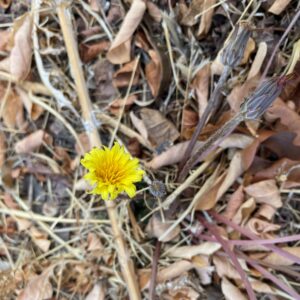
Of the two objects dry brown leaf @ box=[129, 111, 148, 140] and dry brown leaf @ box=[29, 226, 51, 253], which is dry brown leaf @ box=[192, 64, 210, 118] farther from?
dry brown leaf @ box=[29, 226, 51, 253]

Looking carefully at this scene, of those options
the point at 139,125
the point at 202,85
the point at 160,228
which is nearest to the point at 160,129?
the point at 139,125

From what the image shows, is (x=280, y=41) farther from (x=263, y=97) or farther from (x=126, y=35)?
(x=126, y=35)

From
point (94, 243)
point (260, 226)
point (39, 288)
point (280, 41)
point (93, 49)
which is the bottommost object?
point (39, 288)

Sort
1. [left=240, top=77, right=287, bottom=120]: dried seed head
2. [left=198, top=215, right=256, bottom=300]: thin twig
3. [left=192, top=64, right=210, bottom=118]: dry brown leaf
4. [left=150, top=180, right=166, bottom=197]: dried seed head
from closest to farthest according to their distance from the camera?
[left=240, top=77, right=287, bottom=120]: dried seed head < [left=150, top=180, right=166, bottom=197]: dried seed head < [left=198, top=215, right=256, bottom=300]: thin twig < [left=192, top=64, right=210, bottom=118]: dry brown leaf

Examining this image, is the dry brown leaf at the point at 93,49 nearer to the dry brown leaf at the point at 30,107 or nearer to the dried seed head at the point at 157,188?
the dry brown leaf at the point at 30,107

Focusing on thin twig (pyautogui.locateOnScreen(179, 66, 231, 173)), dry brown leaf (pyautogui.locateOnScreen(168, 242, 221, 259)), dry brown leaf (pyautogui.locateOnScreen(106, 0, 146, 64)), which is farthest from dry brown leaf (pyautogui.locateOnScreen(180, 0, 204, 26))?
dry brown leaf (pyautogui.locateOnScreen(168, 242, 221, 259))

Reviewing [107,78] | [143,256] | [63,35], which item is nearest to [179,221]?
[143,256]

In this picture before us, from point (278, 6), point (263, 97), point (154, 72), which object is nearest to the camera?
point (263, 97)
